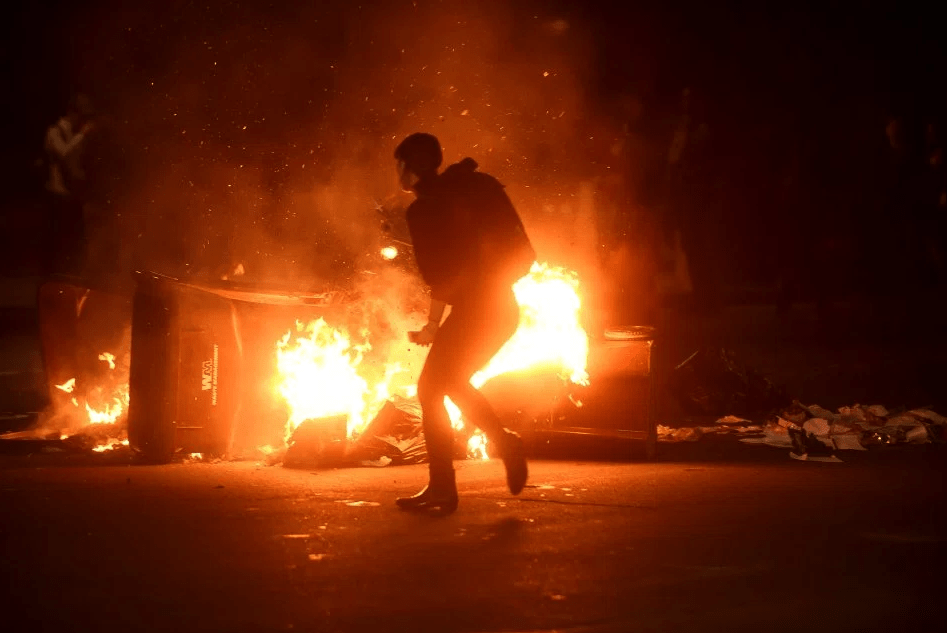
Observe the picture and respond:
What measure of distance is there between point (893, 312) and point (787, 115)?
5.32m

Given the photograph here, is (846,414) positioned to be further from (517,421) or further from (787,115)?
(787,115)

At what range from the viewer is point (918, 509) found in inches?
297

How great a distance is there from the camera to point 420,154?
772cm

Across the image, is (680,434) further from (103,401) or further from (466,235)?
(103,401)

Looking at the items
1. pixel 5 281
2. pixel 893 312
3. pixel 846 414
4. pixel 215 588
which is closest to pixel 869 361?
pixel 893 312

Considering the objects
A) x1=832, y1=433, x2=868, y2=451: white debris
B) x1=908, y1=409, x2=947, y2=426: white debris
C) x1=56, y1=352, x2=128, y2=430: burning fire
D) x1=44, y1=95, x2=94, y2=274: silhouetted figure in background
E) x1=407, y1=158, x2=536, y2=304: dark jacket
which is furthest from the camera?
x1=44, y1=95, x2=94, y2=274: silhouetted figure in background

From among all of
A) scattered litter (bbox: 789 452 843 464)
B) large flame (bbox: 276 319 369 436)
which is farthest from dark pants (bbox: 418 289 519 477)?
scattered litter (bbox: 789 452 843 464)

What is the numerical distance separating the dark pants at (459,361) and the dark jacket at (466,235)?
0.10 metres

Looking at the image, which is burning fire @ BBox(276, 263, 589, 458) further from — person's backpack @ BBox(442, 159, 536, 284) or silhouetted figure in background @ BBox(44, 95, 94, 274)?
silhouetted figure in background @ BBox(44, 95, 94, 274)

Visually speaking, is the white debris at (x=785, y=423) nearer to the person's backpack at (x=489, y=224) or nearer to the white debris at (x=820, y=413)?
the white debris at (x=820, y=413)

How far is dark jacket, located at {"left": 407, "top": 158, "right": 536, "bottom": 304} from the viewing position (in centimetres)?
753

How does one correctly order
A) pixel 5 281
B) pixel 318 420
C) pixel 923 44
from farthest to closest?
pixel 5 281
pixel 923 44
pixel 318 420

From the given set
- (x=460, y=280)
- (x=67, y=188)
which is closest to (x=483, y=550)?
(x=460, y=280)

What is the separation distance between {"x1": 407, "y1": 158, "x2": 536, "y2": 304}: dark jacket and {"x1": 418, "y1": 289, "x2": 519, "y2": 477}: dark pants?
10 cm
